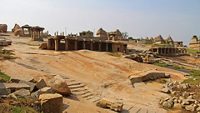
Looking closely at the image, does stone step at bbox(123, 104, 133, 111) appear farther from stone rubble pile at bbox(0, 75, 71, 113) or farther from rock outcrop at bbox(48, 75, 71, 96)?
stone rubble pile at bbox(0, 75, 71, 113)

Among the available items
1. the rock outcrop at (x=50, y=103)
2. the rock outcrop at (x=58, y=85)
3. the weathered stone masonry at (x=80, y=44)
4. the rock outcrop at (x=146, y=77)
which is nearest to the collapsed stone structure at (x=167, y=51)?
the weathered stone masonry at (x=80, y=44)

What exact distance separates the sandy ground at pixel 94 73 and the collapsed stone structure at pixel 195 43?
43.3 meters

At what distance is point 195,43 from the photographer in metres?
72.3

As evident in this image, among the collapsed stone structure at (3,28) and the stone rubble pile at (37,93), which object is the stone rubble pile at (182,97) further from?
the collapsed stone structure at (3,28)

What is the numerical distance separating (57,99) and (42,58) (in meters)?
14.5

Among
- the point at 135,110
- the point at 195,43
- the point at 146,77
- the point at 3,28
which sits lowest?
the point at 135,110

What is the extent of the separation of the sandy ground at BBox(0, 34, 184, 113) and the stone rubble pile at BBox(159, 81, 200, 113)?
0.72 meters

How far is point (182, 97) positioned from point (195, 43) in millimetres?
54986

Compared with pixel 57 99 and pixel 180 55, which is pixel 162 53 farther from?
pixel 57 99

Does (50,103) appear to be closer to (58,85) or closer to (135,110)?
(58,85)

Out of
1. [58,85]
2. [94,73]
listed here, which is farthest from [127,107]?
[94,73]

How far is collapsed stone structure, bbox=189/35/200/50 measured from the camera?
71113mm

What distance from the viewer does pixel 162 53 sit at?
52031mm

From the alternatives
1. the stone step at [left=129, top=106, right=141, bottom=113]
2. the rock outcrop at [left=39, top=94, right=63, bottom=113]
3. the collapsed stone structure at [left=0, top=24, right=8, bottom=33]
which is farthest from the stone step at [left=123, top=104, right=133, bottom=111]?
the collapsed stone structure at [left=0, top=24, right=8, bottom=33]
